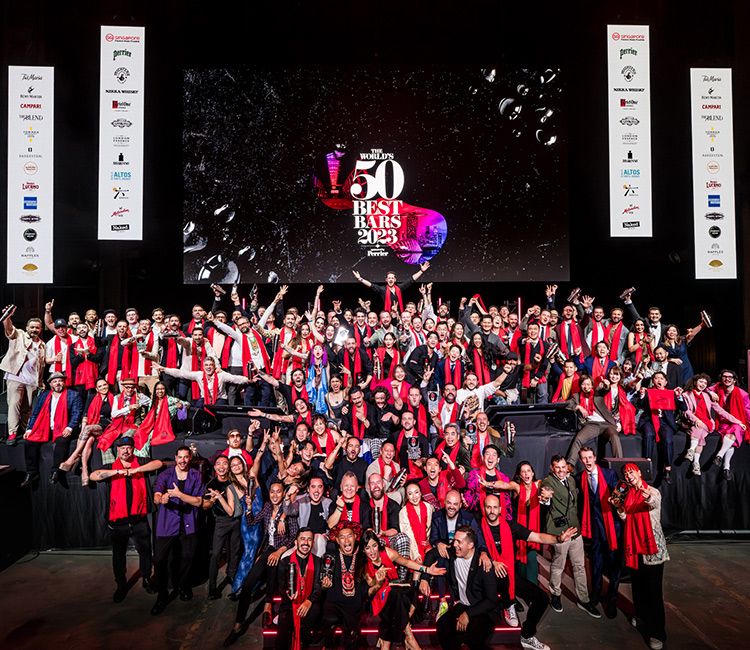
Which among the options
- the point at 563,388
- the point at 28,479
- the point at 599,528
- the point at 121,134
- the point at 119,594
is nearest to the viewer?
the point at 599,528

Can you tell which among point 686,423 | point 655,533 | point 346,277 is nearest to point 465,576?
point 655,533

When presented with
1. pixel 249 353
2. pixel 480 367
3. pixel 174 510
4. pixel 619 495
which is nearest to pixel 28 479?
pixel 174 510

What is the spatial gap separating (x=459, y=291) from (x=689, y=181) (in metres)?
4.44

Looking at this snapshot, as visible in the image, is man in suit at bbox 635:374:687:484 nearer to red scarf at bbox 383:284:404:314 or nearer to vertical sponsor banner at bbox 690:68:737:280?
vertical sponsor banner at bbox 690:68:737:280

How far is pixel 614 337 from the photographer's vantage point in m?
9.33

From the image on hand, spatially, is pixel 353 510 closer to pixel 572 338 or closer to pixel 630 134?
pixel 572 338

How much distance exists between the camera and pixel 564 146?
35.8 feet

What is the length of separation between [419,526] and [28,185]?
806 cm

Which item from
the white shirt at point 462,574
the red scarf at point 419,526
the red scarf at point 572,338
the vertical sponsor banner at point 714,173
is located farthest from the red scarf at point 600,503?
the vertical sponsor banner at point 714,173

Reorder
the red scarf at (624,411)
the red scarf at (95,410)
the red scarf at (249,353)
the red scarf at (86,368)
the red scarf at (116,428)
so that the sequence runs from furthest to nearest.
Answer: the red scarf at (249,353) → the red scarf at (86,368) → the red scarf at (624,411) → the red scarf at (95,410) → the red scarf at (116,428)

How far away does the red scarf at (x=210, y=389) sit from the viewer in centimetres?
841

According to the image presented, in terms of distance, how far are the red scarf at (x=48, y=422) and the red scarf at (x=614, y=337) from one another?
7.29m

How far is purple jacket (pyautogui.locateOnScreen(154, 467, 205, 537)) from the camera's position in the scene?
618cm

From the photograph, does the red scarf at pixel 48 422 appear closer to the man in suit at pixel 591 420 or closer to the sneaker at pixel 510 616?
the sneaker at pixel 510 616
